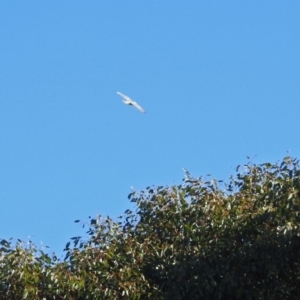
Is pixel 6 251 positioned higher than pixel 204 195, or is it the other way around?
pixel 204 195

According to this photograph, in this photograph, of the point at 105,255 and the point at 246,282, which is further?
the point at 105,255

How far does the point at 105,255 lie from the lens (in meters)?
14.2

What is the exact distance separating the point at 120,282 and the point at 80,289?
59 centimetres

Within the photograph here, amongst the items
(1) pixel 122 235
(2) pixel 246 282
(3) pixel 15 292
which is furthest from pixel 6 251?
(2) pixel 246 282

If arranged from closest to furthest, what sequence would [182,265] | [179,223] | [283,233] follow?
[283,233] → [182,265] → [179,223]

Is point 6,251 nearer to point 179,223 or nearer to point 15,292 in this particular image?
point 15,292

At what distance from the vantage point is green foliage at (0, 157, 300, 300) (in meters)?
12.9

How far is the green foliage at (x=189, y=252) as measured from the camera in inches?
508

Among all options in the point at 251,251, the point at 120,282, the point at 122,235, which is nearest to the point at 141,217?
the point at 122,235

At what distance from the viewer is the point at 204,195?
1422cm

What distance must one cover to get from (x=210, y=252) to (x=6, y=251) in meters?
3.15

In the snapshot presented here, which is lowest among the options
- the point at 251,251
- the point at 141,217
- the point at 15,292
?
the point at 15,292

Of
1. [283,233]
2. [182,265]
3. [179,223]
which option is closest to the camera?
[283,233]

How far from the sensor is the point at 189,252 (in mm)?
13734
